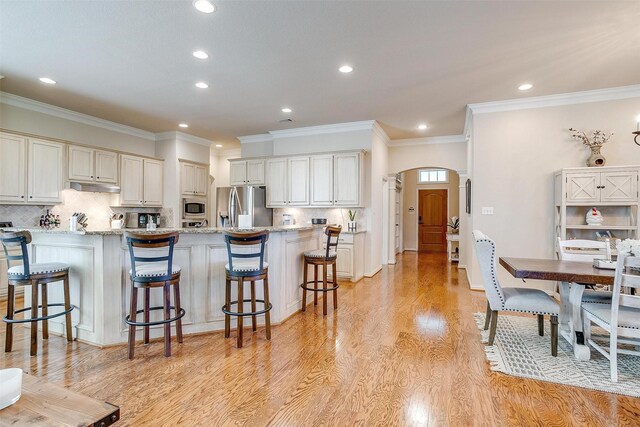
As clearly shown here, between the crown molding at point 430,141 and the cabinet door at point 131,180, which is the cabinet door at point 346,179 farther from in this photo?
the cabinet door at point 131,180

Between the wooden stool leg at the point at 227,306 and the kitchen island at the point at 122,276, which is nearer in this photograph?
the kitchen island at the point at 122,276

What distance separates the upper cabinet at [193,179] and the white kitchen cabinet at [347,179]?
334 cm

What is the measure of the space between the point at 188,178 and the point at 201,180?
392mm

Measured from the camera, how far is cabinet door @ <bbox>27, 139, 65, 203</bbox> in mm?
4805

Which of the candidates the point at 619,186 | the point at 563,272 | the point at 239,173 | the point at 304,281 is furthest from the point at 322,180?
the point at 619,186

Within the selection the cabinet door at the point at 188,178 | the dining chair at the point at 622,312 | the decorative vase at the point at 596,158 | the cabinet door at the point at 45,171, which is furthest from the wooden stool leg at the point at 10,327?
the decorative vase at the point at 596,158

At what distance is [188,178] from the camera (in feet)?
23.3

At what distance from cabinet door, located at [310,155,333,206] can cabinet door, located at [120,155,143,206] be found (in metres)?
3.50

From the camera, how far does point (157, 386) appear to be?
7.51 ft

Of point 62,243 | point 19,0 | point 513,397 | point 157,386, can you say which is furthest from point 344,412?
point 19,0

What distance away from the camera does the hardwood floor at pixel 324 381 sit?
198cm

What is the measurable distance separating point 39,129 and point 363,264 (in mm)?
5885

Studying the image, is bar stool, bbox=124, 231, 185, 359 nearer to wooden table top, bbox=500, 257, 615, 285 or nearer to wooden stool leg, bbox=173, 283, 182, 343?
wooden stool leg, bbox=173, 283, 182, 343

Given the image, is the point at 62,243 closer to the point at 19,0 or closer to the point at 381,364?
the point at 19,0
